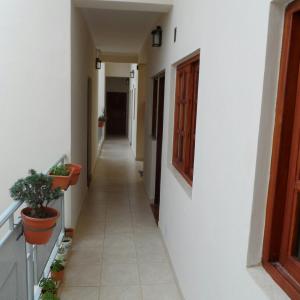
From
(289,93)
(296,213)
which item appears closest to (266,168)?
(296,213)

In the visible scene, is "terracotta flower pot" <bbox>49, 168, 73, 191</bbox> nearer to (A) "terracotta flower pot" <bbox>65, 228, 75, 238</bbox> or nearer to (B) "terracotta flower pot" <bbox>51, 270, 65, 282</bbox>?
(B) "terracotta flower pot" <bbox>51, 270, 65, 282</bbox>

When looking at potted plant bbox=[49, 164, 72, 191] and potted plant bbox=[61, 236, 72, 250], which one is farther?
potted plant bbox=[61, 236, 72, 250]

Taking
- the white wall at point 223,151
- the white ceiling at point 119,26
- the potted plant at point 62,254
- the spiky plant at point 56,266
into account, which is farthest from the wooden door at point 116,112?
the spiky plant at point 56,266

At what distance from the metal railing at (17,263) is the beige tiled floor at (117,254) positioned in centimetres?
54

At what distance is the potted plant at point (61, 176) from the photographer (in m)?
2.85

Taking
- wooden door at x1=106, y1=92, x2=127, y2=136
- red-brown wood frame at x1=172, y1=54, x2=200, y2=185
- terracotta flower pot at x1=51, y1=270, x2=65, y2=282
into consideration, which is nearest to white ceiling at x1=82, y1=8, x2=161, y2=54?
red-brown wood frame at x1=172, y1=54, x2=200, y2=185

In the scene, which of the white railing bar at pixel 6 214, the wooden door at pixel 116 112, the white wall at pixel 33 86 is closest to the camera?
the white railing bar at pixel 6 214

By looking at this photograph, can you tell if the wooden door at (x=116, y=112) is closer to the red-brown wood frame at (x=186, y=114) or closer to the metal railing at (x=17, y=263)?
the red-brown wood frame at (x=186, y=114)

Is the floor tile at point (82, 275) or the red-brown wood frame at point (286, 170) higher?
the red-brown wood frame at point (286, 170)

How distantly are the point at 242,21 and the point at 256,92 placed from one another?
1.34ft

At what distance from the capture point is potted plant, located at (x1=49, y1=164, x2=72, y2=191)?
285cm

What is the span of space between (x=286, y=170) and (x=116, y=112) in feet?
46.4

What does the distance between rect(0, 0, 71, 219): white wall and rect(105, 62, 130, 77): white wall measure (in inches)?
385

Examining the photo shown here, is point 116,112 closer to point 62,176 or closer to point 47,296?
point 62,176
